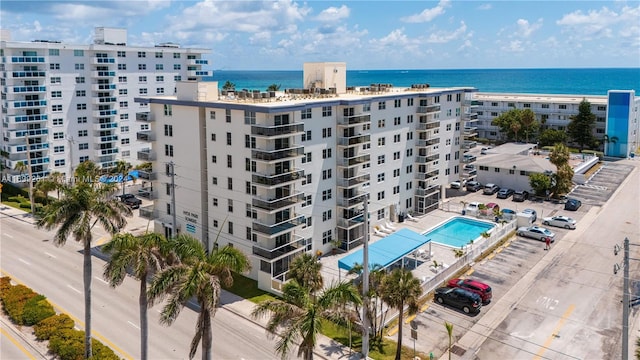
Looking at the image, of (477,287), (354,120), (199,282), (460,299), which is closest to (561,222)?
(477,287)

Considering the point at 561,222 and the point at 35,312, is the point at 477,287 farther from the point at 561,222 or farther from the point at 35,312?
the point at 35,312

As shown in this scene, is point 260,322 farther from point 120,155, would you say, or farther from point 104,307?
point 120,155

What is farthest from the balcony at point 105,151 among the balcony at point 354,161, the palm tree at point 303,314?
the palm tree at point 303,314

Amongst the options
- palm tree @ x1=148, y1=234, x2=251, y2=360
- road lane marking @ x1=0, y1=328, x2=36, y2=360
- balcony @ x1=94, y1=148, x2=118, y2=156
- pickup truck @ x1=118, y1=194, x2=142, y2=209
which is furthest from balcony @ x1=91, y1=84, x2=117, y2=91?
palm tree @ x1=148, y1=234, x2=251, y2=360

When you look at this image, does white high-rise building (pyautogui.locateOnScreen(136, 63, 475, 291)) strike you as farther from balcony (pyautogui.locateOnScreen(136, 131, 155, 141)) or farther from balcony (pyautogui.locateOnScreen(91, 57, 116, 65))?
balcony (pyautogui.locateOnScreen(91, 57, 116, 65))

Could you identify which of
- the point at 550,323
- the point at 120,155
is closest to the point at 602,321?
the point at 550,323
